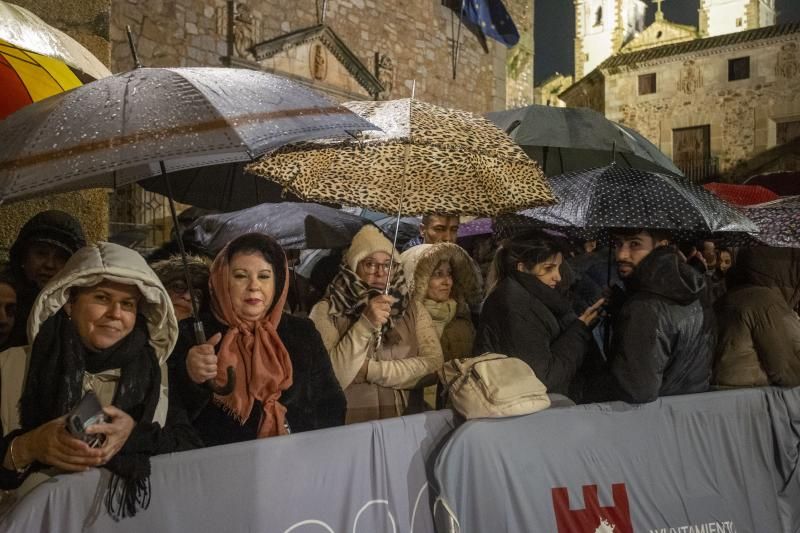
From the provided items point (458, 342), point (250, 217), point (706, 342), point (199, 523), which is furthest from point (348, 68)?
point (199, 523)

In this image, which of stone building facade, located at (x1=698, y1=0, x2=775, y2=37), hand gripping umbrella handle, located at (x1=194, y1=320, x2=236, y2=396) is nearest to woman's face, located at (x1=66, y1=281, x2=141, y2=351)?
hand gripping umbrella handle, located at (x1=194, y1=320, x2=236, y2=396)

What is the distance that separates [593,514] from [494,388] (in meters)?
0.79

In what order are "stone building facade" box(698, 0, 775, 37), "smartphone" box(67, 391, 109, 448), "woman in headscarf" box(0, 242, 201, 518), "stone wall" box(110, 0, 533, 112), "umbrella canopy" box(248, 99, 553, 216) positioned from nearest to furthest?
"smartphone" box(67, 391, 109, 448) → "woman in headscarf" box(0, 242, 201, 518) → "umbrella canopy" box(248, 99, 553, 216) → "stone wall" box(110, 0, 533, 112) → "stone building facade" box(698, 0, 775, 37)

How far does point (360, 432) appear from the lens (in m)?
2.93

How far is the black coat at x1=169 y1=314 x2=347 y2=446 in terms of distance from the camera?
297 centimetres

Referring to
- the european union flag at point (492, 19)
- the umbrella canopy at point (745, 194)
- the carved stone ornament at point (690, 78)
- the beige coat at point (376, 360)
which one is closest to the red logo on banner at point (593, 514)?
the beige coat at point (376, 360)

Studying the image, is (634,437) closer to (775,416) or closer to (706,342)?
(706,342)

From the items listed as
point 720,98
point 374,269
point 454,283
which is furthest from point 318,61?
point 720,98

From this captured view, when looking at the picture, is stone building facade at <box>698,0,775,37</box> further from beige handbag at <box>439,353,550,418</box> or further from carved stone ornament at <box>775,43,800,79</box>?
beige handbag at <box>439,353,550,418</box>

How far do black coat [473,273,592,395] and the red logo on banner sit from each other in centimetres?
52

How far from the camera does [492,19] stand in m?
18.0

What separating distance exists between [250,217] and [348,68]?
368 inches

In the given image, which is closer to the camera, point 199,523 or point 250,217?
point 199,523

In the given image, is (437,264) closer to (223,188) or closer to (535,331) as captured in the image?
(535,331)
